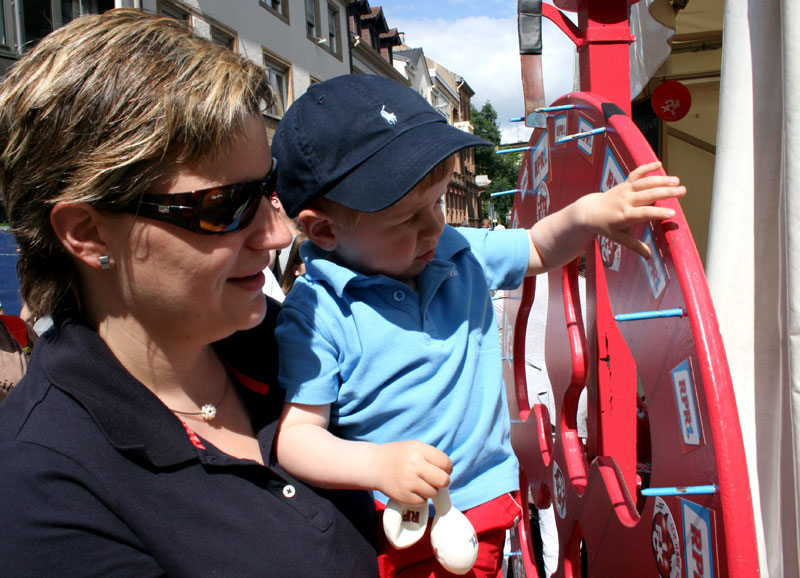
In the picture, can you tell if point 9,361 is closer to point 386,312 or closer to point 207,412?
point 207,412

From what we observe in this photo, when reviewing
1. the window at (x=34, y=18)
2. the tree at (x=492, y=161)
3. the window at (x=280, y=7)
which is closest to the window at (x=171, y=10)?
the window at (x=34, y=18)

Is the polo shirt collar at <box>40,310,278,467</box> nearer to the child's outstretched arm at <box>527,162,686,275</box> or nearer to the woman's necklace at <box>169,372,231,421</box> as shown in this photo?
the woman's necklace at <box>169,372,231,421</box>

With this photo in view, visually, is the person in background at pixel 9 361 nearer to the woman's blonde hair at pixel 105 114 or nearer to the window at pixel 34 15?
the woman's blonde hair at pixel 105 114

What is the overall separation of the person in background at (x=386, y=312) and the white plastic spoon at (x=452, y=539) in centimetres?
17

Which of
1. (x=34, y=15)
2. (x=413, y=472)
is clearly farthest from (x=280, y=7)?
(x=413, y=472)

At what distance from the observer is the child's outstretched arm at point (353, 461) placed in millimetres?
1018

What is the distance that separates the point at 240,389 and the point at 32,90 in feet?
2.28

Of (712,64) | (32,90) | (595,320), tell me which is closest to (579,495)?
(595,320)

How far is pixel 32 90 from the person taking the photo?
36.4 inches

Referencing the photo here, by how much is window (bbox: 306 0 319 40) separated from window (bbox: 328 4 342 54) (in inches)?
40.5

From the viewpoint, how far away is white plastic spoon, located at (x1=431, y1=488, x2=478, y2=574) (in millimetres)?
1064

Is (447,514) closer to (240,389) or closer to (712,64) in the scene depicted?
(240,389)

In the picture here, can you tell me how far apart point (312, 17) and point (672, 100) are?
16.0 m

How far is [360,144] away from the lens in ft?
4.20
